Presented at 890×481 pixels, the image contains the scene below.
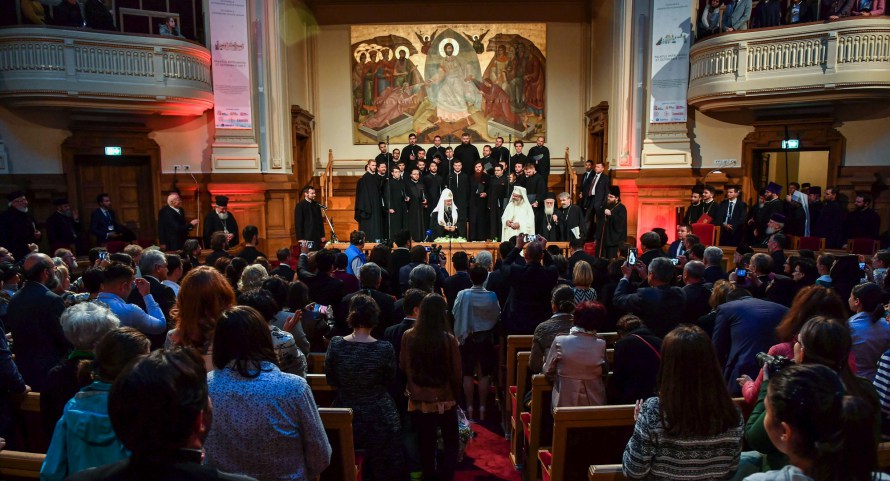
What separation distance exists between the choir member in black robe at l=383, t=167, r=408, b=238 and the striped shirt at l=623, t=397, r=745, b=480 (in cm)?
963

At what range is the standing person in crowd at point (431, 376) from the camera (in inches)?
137

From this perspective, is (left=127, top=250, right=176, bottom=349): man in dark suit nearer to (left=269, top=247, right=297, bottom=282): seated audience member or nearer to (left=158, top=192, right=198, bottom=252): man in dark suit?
(left=269, top=247, right=297, bottom=282): seated audience member

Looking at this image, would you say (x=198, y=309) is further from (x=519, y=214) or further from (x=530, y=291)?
(x=519, y=214)

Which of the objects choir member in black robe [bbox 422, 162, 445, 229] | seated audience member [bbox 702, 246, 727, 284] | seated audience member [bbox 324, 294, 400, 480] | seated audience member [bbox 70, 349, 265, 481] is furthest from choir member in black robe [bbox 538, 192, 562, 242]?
seated audience member [bbox 70, 349, 265, 481]

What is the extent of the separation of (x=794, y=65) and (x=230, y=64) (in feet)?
33.2

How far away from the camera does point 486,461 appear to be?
4609 mm

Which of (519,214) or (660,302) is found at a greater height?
(519,214)

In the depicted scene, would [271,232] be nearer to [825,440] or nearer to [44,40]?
[44,40]

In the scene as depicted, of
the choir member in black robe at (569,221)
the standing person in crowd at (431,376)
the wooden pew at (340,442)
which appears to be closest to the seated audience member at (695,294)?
the standing person in crowd at (431,376)

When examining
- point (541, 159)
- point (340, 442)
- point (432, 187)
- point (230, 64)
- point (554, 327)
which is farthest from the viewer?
point (541, 159)

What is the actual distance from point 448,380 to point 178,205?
808 cm

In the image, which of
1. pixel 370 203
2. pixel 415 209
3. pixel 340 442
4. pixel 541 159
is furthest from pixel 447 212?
pixel 340 442

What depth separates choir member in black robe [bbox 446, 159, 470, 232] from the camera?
12016 mm

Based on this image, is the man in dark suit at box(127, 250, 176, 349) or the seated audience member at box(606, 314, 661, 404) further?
the man in dark suit at box(127, 250, 176, 349)
